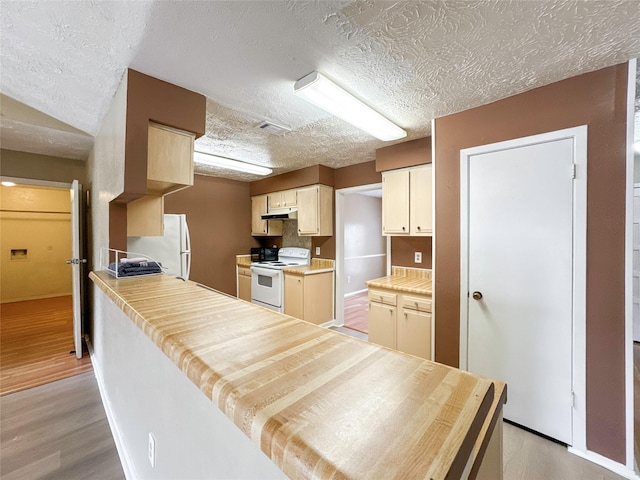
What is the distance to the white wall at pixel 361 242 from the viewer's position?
602 cm

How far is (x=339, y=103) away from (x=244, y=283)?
3532 mm

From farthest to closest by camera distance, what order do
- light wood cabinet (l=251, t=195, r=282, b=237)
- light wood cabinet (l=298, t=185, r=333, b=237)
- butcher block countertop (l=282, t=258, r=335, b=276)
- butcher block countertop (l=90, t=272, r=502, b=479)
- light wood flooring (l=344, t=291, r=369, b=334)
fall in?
light wood cabinet (l=251, t=195, r=282, b=237) → light wood flooring (l=344, t=291, r=369, b=334) → light wood cabinet (l=298, t=185, r=333, b=237) → butcher block countertop (l=282, t=258, r=335, b=276) → butcher block countertop (l=90, t=272, r=502, b=479)

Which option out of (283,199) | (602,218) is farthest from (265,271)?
(602,218)

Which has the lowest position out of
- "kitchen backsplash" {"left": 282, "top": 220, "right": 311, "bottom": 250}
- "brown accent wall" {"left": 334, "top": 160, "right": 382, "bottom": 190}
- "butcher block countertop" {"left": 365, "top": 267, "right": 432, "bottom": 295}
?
"butcher block countertop" {"left": 365, "top": 267, "right": 432, "bottom": 295}

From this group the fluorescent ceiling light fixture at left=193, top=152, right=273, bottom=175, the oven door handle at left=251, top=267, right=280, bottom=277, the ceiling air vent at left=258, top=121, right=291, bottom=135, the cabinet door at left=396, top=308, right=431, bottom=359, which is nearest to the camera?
the ceiling air vent at left=258, top=121, right=291, bottom=135

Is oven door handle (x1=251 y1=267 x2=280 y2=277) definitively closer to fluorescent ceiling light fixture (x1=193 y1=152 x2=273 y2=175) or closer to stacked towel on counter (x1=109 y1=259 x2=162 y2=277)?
fluorescent ceiling light fixture (x1=193 y1=152 x2=273 y2=175)

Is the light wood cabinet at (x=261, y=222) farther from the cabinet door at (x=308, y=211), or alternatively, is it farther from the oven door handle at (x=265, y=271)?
the cabinet door at (x=308, y=211)

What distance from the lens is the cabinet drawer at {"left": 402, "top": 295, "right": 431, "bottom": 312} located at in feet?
8.16

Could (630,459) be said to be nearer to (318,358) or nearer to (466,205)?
(466,205)

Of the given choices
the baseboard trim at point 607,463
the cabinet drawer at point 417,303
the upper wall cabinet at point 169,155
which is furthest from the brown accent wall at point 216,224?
the baseboard trim at point 607,463

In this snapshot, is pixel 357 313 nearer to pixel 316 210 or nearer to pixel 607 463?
pixel 316 210

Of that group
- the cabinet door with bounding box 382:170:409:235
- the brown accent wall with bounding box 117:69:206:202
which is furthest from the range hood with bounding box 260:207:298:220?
the brown accent wall with bounding box 117:69:206:202

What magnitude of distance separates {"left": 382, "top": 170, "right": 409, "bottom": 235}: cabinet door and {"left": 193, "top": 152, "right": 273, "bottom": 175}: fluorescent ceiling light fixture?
1773 mm

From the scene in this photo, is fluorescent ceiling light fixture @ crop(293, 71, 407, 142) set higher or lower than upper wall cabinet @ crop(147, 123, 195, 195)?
higher
